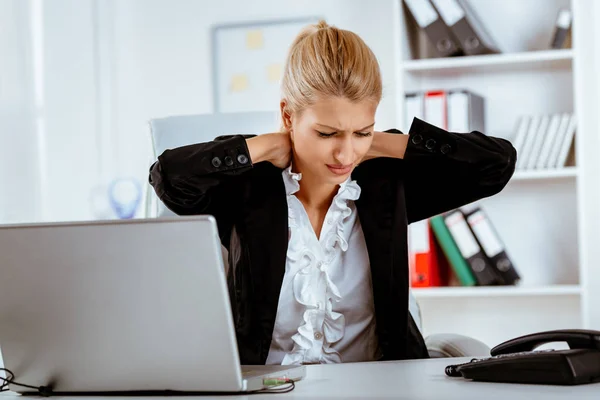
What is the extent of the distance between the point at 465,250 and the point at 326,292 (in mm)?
1368

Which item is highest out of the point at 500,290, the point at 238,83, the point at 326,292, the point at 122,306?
the point at 238,83

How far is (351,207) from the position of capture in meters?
1.64

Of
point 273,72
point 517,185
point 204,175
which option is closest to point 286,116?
point 204,175

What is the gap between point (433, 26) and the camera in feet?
9.41

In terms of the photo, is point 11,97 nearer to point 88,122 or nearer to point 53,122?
point 53,122

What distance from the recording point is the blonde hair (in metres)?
1.49

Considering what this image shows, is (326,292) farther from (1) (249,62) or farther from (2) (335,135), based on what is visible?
(1) (249,62)

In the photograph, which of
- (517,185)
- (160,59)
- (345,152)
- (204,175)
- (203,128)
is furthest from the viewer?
(160,59)

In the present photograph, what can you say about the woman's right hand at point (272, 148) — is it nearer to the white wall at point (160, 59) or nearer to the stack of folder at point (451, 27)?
the stack of folder at point (451, 27)

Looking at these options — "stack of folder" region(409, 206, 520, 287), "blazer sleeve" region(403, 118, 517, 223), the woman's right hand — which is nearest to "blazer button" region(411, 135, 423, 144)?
"blazer sleeve" region(403, 118, 517, 223)

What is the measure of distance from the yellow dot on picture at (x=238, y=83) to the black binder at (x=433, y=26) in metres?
0.73

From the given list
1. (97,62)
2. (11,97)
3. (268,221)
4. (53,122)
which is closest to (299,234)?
(268,221)

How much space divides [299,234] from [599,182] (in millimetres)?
1564

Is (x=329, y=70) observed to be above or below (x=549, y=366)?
above
